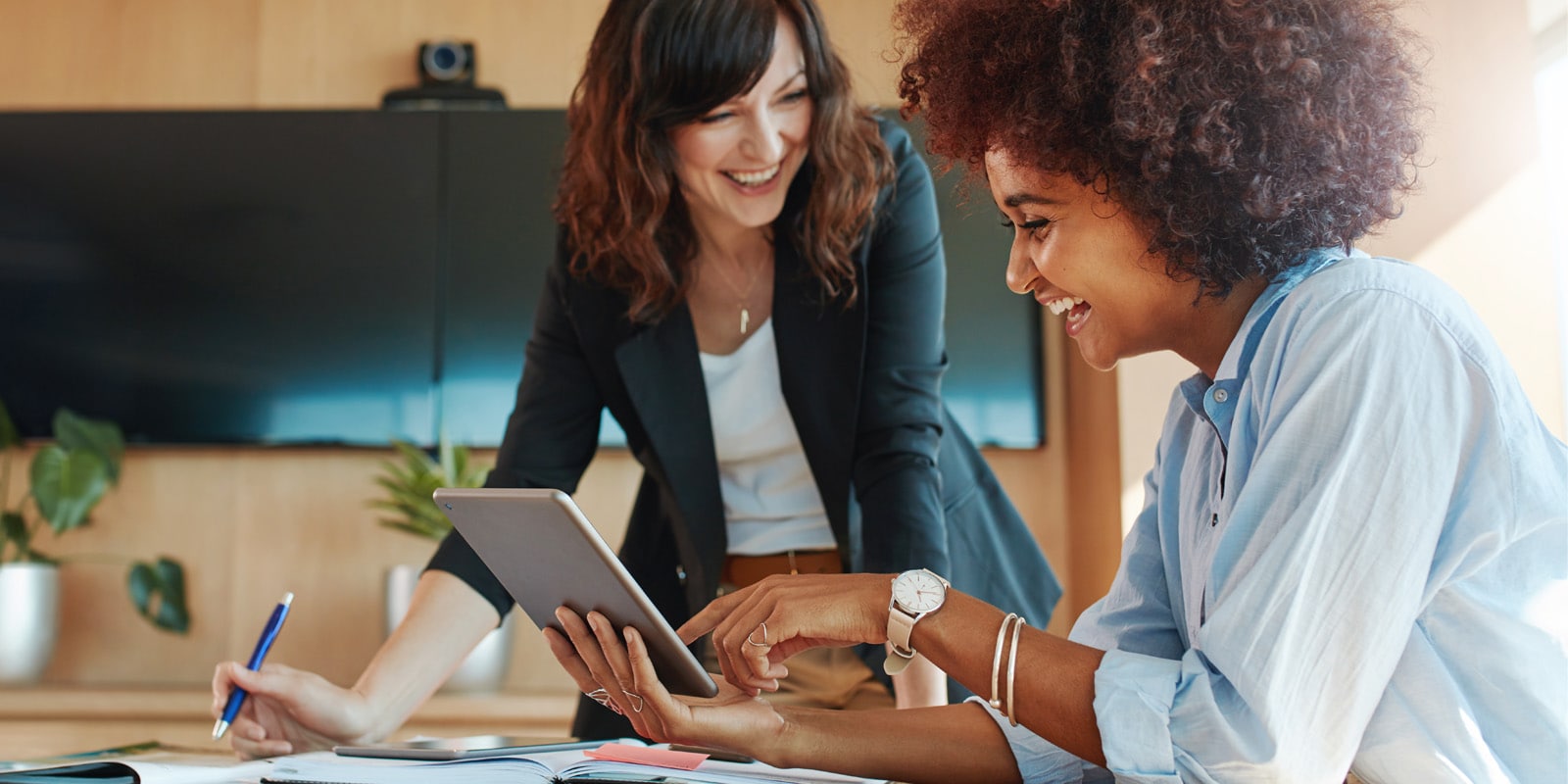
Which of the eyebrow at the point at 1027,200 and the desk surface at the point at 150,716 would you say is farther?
the desk surface at the point at 150,716

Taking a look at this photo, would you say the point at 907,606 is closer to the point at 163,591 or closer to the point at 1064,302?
the point at 1064,302

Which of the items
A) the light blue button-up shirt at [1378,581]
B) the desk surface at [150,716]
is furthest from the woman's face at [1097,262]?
the desk surface at [150,716]

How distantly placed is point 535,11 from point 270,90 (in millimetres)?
744

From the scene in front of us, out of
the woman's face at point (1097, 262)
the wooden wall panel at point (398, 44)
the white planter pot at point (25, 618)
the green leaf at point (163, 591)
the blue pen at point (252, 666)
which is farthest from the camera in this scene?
the wooden wall panel at point (398, 44)

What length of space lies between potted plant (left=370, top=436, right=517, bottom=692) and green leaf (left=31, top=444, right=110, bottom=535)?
0.66 m

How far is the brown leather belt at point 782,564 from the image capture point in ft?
4.85

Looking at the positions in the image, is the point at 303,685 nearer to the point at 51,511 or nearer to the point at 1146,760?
the point at 1146,760

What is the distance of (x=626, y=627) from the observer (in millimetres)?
909

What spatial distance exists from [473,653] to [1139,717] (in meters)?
2.46

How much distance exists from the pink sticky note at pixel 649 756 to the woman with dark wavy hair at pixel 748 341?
1.28 ft

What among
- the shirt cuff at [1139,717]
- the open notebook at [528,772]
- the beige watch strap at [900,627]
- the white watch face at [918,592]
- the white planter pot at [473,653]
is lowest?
the white planter pot at [473,653]

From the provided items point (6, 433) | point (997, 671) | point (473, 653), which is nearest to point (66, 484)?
point (6, 433)

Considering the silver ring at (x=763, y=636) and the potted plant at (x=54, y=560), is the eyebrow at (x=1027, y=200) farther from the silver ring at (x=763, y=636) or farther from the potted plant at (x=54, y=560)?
the potted plant at (x=54, y=560)

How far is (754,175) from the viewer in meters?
1.47
